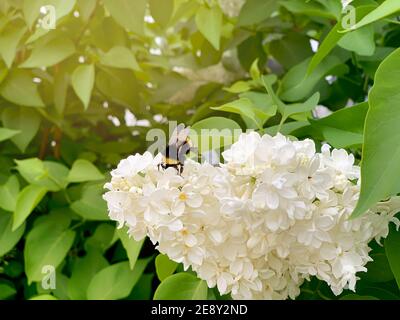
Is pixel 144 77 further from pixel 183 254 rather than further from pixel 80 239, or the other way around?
pixel 183 254

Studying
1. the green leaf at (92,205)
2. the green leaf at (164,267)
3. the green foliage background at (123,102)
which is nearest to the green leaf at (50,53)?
the green foliage background at (123,102)

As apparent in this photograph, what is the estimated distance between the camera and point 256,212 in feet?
1.56

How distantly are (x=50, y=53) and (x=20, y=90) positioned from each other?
10cm

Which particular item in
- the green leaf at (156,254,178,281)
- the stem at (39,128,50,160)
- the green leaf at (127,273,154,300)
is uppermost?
the stem at (39,128,50,160)

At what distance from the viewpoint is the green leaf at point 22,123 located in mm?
1031

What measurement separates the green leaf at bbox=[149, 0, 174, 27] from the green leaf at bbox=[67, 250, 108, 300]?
15.7 inches

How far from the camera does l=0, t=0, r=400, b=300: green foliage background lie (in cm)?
71

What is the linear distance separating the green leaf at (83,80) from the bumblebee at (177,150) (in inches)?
15.7

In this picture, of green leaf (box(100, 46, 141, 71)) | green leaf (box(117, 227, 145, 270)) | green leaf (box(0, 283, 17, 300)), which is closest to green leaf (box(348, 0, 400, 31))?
green leaf (box(117, 227, 145, 270))

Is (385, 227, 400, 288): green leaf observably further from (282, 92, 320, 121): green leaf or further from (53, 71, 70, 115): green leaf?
(53, 71, 70, 115): green leaf

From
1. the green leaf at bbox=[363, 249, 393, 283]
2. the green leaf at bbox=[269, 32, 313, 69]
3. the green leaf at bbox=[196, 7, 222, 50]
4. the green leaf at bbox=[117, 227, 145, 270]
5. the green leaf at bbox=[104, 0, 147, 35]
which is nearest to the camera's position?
the green leaf at bbox=[363, 249, 393, 283]

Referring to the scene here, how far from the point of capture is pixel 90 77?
94 centimetres

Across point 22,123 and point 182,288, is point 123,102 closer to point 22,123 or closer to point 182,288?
point 22,123
